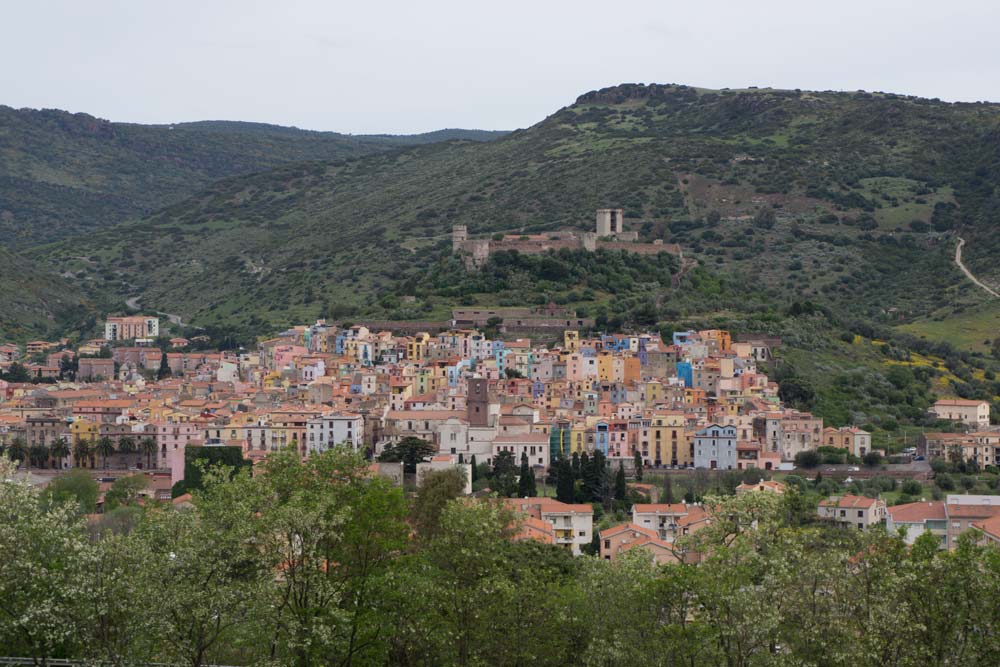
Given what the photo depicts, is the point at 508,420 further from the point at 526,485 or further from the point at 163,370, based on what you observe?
the point at 163,370

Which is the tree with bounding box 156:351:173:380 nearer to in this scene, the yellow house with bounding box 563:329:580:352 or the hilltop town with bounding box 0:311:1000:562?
the hilltop town with bounding box 0:311:1000:562

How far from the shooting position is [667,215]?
102m

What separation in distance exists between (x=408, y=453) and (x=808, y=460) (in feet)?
46.8

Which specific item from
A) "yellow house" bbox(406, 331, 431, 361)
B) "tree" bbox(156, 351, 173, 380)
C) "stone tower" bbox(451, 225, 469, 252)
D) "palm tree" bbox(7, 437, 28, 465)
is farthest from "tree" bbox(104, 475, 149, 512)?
→ "stone tower" bbox(451, 225, 469, 252)

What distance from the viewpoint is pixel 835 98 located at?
130 meters

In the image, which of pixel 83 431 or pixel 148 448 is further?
pixel 83 431

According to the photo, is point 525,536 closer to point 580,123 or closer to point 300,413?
point 300,413

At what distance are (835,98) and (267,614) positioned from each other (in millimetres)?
115029

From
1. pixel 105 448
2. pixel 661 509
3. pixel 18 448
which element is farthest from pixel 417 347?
pixel 661 509

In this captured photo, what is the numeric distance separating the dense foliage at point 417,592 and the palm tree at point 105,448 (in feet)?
110

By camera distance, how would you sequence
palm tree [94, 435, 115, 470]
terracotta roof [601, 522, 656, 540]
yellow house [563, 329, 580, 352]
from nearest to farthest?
terracotta roof [601, 522, 656, 540], palm tree [94, 435, 115, 470], yellow house [563, 329, 580, 352]

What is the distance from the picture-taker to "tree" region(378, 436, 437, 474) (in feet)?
165

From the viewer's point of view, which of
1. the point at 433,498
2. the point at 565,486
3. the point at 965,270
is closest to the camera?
the point at 433,498

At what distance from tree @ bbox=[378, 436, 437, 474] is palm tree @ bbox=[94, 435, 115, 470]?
11.7m
